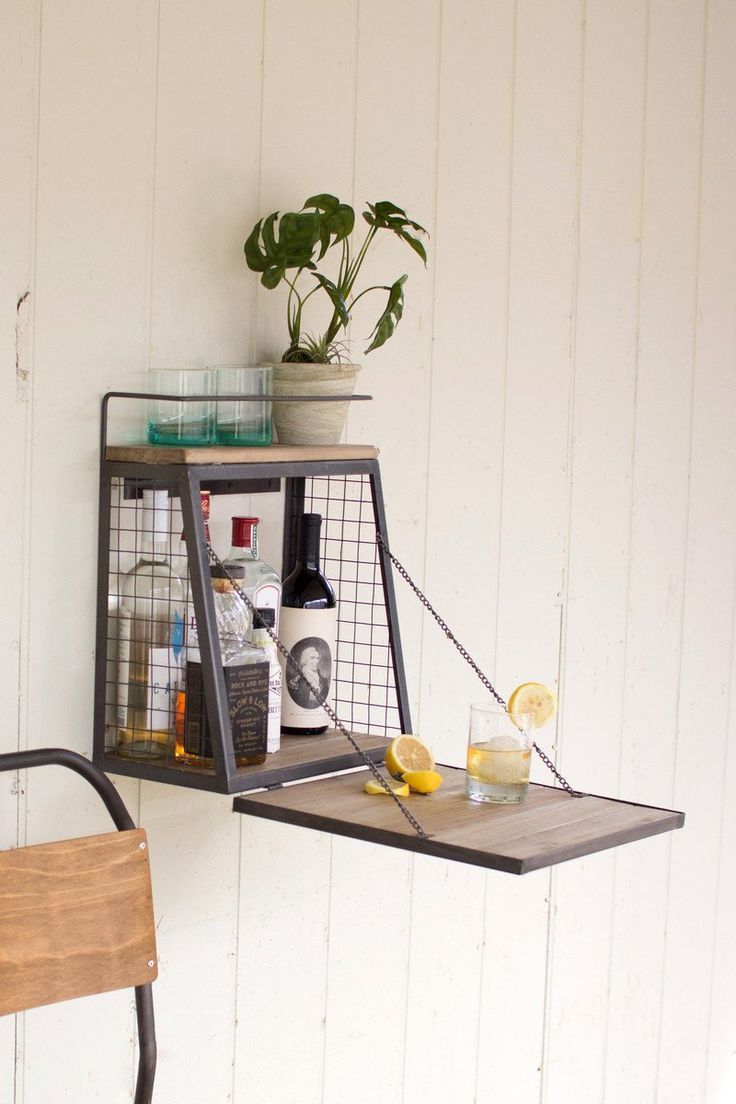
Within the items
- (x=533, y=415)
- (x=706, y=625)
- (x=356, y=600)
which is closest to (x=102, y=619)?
(x=356, y=600)

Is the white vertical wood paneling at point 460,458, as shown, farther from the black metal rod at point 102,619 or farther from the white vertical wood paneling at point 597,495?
the black metal rod at point 102,619

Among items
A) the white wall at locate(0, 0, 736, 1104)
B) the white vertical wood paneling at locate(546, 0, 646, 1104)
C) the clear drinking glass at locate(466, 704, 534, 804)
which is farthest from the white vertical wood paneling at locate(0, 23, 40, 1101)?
the white vertical wood paneling at locate(546, 0, 646, 1104)

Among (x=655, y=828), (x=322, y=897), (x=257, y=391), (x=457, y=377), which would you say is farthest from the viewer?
(x=457, y=377)

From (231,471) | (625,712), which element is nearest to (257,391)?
(231,471)

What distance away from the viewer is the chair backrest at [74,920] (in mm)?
1208

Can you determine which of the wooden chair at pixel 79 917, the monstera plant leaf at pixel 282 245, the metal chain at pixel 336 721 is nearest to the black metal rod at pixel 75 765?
the wooden chair at pixel 79 917

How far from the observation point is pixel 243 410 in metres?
1.45

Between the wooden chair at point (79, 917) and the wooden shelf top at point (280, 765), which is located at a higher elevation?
the wooden shelf top at point (280, 765)

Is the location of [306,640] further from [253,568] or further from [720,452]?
[720,452]

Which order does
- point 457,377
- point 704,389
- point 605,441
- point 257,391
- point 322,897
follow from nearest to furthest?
point 257,391
point 322,897
point 457,377
point 605,441
point 704,389

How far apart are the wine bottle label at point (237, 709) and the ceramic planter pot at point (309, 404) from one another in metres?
0.28

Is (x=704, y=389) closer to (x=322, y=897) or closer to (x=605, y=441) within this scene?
(x=605, y=441)

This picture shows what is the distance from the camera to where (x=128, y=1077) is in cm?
153

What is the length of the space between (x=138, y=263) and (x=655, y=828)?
0.80 meters
